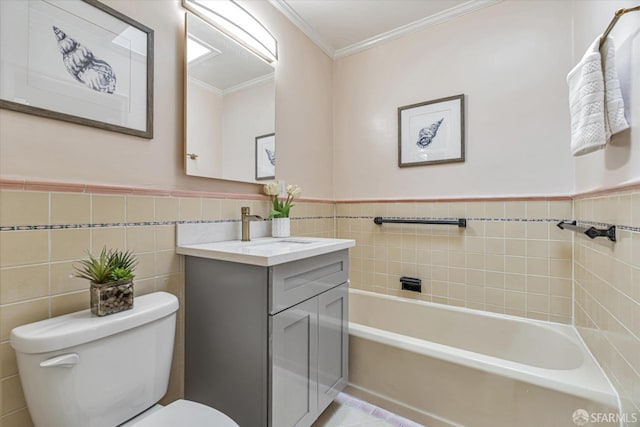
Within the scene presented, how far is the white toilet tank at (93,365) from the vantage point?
74 centimetres

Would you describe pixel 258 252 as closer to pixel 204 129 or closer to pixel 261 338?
pixel 261 338

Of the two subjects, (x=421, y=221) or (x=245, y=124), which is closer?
(x=245, y=124)

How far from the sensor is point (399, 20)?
2055 mm

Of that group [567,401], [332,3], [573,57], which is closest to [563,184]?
[573,57]

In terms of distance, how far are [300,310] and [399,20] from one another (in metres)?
2.14

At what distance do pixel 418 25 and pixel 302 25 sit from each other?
87 centimetres

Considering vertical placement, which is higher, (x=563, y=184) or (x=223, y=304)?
(x=563, y=184)

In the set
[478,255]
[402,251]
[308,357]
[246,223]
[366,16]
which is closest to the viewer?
[308,357]

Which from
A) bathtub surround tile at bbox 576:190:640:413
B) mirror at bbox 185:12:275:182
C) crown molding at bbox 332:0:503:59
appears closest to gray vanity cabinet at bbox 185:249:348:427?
mirror at bbox 185:12:275:182

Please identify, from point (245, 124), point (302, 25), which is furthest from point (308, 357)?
point (302, 25)

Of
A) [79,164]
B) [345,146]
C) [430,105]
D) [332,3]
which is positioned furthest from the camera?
[345,146]

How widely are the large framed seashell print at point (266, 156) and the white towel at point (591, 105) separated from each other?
1.53 m

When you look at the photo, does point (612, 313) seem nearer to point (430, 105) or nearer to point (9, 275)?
point (430, 105)

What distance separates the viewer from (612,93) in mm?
1018
